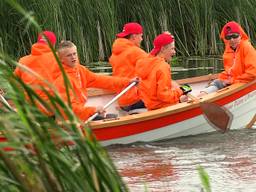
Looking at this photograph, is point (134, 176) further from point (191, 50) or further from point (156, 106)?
point (191, 50)

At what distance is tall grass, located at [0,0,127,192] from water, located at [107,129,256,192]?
151 inches

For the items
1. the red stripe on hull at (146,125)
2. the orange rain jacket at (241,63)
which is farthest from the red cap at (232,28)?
the red stripe on hull at (146,125)

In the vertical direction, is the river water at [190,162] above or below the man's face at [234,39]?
below

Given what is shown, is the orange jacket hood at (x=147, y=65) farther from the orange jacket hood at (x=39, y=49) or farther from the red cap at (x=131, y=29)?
the orange jacket hood at (x=39, y=49)

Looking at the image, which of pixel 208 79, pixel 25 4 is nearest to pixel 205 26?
pixel 25 4

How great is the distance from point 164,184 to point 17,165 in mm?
4351

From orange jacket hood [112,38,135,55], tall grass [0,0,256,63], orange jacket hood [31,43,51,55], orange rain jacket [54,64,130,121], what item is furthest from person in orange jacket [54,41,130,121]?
tall grass [0,0,256,63]

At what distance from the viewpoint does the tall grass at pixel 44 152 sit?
9.78 feet

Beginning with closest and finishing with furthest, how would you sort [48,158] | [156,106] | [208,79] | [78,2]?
1. [48,158]
2. [156,106]
3. [208,79]
4. [78,2]

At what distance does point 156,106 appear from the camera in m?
10.1

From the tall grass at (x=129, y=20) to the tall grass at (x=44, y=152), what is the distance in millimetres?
12409

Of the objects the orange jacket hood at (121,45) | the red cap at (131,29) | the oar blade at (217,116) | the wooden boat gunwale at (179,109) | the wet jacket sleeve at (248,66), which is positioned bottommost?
the oar blade at (217,116)

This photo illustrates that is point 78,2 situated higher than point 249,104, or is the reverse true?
point 78,2

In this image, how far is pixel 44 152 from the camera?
2996mm
